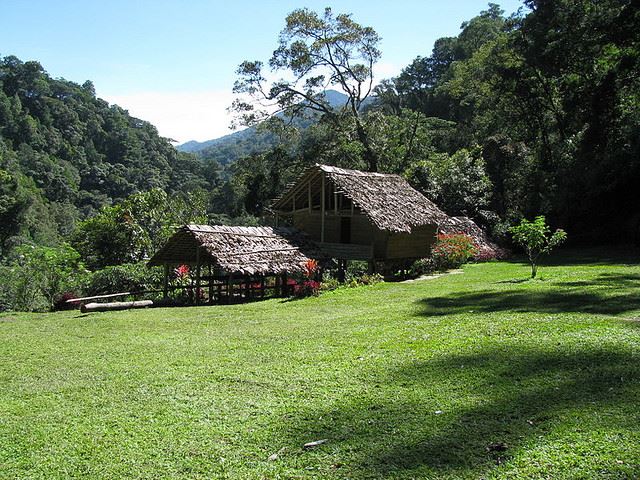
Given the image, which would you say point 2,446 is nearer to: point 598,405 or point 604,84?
point 598,405

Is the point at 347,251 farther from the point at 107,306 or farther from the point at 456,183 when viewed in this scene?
the point at 456,183

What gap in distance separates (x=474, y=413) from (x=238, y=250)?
43.2ft

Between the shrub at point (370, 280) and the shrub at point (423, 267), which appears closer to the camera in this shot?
the shrub at point (370, 280)

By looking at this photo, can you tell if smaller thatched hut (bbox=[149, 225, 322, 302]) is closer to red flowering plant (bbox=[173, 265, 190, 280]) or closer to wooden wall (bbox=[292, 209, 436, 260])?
red flowering plant (bbox=[173, 265, 190, 280])

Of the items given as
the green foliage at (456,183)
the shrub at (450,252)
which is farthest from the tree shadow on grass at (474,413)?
the green foliage at (456,183)

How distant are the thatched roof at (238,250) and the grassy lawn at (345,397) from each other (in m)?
5.72

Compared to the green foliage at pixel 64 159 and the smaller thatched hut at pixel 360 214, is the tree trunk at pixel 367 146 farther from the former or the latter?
the green foliage at pixel 64 159

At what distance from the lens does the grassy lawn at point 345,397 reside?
4246 mm

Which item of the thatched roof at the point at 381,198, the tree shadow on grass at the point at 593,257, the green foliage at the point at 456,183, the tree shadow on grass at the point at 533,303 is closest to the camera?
the tree shadow on grass at the point at 533,303

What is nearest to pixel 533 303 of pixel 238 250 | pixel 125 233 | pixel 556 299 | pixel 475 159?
pixel 556 299

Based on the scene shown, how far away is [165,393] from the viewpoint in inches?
247

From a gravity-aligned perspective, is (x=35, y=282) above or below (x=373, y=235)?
below

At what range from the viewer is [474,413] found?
5027mm

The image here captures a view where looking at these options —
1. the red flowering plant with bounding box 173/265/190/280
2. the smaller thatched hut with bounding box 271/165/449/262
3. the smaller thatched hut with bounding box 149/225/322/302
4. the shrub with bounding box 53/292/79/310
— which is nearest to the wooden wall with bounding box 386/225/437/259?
the smaller thatched hut with bounding box 271/165/449/262
